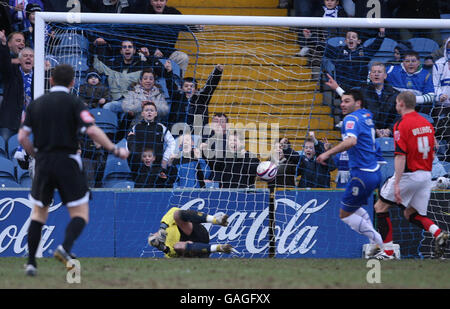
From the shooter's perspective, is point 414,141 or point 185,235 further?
point 185,235

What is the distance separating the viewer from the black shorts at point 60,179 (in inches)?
282

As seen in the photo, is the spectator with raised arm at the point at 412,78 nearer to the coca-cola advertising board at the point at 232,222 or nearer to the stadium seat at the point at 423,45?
the stadium seat at the point at 423,45

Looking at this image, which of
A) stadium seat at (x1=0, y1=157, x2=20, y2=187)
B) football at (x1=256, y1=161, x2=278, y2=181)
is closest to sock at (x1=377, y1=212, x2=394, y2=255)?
football at (x1=256, y1=161, x2=278, y2=181)

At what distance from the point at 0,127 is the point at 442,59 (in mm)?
7844

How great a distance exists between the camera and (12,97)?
12.6 metres

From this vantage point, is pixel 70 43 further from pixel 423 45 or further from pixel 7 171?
pixel 423 45

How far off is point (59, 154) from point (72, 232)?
78 cm

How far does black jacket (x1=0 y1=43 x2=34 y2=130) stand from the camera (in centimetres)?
1249

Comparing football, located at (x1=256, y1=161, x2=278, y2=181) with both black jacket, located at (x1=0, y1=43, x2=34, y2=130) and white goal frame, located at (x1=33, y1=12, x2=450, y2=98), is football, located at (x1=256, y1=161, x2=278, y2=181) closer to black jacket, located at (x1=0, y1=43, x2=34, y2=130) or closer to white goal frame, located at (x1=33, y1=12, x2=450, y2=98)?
white goal frame, located at (x1=33, y1=12, x2=450, y2=98)

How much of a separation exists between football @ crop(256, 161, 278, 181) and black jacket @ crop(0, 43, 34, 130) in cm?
449

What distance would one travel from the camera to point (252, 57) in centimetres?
1322

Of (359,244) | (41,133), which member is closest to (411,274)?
(359,244)

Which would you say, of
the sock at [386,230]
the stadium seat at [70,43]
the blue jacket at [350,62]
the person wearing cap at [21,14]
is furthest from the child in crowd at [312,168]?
the person wearing cap at [21,14]

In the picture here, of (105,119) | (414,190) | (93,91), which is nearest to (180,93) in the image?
(105,119)
